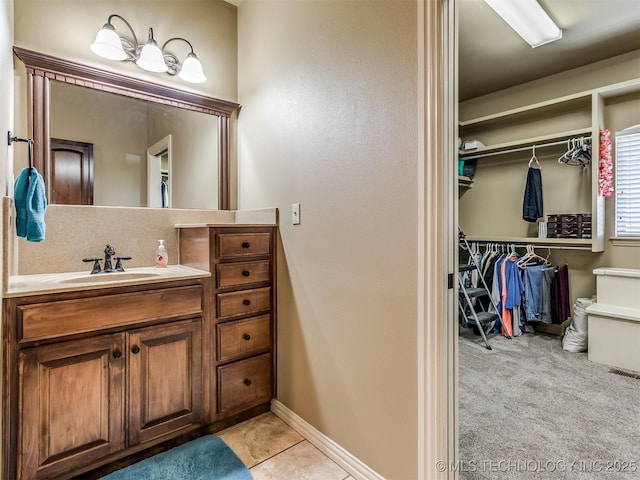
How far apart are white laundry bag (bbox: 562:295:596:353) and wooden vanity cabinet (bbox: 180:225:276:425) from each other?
276 cm

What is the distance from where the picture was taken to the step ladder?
3.10 metres

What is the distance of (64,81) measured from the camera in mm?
1814

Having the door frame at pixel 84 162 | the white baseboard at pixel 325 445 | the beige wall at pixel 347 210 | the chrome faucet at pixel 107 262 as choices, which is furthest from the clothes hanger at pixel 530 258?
the door frame at pixel 84 162

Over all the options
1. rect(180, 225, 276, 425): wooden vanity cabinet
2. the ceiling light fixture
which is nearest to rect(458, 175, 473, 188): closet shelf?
the ceiling light fixture

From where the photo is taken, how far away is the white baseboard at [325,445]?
4.84ft

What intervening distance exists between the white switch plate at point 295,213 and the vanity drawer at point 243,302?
18.4 inches

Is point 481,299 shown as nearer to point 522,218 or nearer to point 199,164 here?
point 522,218

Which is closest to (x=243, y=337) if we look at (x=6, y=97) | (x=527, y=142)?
(x=6, y=97)

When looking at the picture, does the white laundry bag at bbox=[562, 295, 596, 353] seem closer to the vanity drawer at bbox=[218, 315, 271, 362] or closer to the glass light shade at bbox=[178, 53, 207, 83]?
the vanity drawer at bbox=[218, 315, 271, 362]

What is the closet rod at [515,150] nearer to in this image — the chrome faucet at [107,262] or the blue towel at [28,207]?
the chrome faucet at [107,262]

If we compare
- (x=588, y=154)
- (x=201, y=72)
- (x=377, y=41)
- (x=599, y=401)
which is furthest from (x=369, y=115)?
(x=588, y=154)

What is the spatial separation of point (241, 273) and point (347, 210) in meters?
0.77

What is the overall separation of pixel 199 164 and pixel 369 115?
139 centimetres

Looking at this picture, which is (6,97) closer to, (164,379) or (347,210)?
(164,379)
